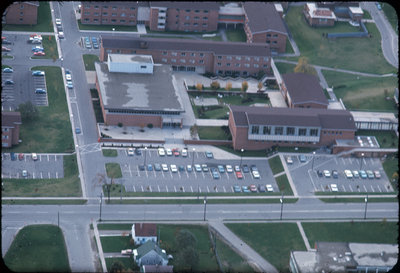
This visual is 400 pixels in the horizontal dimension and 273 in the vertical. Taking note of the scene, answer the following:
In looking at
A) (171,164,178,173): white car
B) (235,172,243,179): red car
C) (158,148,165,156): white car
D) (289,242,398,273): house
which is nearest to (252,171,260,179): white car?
(235,172,243,179): red car

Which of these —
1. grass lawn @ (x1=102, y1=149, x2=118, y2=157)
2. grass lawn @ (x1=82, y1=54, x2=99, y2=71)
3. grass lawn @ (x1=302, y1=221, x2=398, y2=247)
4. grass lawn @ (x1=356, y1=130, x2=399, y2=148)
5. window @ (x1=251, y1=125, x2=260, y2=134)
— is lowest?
grass lawn @ (x1=82, y1=54, x2=99, y2=71)

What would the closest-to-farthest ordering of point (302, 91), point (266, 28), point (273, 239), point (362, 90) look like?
point (273, 239)
point (302, 91)
point (362, 90)
point (266, 28)

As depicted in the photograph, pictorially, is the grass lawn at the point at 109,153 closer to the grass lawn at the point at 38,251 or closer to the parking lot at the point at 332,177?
the grass lawn at the point at 38,251

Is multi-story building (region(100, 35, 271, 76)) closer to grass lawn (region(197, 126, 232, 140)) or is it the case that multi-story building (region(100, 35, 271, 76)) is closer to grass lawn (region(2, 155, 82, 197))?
grass lawn (region(197, 126, 232, 140))

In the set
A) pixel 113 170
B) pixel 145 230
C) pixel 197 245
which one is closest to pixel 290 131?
pixel 113 170

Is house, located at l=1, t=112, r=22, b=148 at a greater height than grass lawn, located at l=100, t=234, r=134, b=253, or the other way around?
house, located at l=1, t=112, r=22, b=148

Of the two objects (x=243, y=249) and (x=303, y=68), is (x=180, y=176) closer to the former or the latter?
(x=243, y=249)
